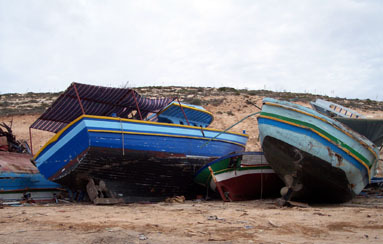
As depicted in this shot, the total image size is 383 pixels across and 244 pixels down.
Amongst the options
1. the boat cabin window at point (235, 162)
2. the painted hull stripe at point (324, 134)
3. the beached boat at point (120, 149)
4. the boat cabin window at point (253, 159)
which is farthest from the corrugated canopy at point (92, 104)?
the painted hull stripe at point (324, 134)

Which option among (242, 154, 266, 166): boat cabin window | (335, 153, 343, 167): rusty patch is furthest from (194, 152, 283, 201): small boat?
(335, 153, 343, 167): rusty patch

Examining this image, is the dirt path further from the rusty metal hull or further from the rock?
the rusty metal hull

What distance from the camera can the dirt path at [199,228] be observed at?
407 cm

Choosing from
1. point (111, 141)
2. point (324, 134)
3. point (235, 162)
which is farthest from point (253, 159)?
point (111, 141)

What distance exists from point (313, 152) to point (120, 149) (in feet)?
15.8

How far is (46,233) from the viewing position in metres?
4.45

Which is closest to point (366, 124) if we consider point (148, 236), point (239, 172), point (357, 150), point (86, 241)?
point (357, 150)

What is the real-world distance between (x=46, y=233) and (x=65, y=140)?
447 cm

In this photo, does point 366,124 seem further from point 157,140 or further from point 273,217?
point 157,140

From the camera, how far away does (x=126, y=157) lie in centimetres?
869

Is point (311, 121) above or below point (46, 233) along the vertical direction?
above

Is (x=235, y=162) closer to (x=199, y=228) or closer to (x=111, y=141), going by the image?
(x=111, y=141)

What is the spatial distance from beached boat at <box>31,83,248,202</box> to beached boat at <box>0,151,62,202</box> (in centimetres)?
118

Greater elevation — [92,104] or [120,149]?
[92,104]
